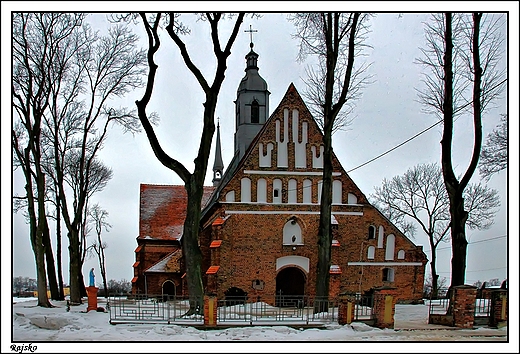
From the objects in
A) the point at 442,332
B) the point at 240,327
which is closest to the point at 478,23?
the point at 442,332

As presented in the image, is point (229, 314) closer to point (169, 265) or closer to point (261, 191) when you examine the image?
point (261, 191)

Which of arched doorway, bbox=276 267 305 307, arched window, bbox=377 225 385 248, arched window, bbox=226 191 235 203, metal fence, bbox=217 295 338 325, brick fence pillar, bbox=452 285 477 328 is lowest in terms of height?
arched doorway, bbox=276 267 305 307

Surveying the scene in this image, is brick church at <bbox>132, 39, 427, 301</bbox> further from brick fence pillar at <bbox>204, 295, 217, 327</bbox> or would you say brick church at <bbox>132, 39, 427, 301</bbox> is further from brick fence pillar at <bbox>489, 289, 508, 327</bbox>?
brick fence pillar at <bbox>204, 295, 217, 327</bbox>

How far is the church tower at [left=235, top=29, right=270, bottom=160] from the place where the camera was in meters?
34.1

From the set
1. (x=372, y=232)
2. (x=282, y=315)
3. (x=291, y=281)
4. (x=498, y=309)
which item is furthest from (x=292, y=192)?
(x=498, y=309)

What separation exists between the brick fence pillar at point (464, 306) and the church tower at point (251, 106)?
20.3 m

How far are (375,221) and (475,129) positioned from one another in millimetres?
10867

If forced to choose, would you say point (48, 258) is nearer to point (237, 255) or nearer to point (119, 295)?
point (237, 255)

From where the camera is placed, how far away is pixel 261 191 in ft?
85.3

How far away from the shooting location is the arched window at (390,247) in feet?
88.4

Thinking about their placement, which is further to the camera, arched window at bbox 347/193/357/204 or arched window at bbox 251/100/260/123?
arched window at bbox 251/100/260/123

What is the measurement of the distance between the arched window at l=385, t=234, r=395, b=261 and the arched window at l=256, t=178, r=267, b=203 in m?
6.07

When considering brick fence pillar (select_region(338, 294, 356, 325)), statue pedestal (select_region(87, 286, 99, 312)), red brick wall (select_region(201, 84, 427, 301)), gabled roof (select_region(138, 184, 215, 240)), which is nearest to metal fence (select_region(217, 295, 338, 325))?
brick fence pillar (select_region(338, 294, 356, 325))

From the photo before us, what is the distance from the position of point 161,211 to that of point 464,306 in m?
24.0
